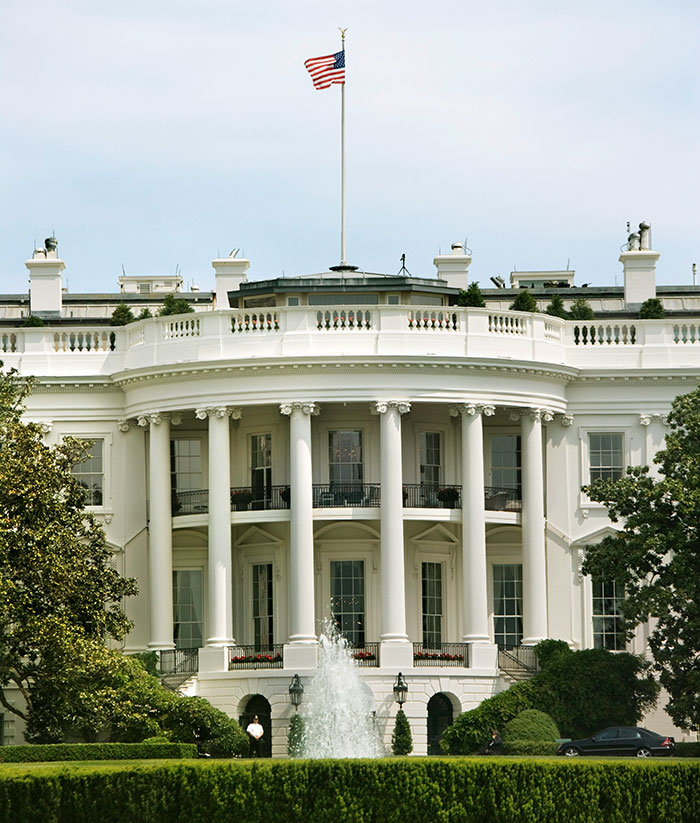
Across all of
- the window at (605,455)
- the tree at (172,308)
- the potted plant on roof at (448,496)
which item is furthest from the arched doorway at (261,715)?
the tree at (172,308)

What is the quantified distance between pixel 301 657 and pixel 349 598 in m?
4.36

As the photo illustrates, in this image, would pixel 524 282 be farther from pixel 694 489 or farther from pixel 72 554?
pixel 72 554

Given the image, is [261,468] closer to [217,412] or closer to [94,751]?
[217,412]

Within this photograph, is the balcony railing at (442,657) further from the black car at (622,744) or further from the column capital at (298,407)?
the column capital at (298,407)

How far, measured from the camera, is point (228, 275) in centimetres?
6962

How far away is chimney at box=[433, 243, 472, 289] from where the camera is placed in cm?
7056

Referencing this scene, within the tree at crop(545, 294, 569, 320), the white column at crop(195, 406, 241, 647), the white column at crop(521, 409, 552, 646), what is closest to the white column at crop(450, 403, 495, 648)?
the white column at crop(521, 409, 552, 646)

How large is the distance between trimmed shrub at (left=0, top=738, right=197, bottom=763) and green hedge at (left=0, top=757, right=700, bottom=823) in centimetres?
1073

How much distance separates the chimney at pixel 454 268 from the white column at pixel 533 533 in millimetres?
10468

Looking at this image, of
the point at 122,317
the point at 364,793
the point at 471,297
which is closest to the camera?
the point at 364,793

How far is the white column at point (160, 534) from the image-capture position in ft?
198

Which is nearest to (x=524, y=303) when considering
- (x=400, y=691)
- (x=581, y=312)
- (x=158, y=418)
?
(x=581, y=312)

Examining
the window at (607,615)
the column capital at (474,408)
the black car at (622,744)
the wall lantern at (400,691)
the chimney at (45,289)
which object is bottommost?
the black car at (622,744)

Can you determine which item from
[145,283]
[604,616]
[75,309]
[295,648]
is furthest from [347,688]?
[145,283]
